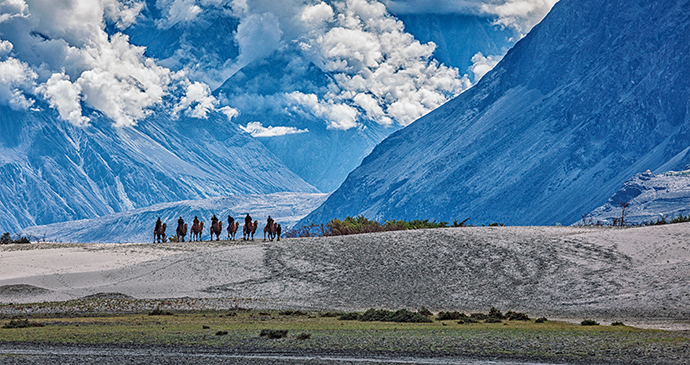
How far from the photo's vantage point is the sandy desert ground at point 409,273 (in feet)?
112

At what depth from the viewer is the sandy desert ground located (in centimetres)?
3412

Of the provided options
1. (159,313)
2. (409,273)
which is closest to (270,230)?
(409,273)

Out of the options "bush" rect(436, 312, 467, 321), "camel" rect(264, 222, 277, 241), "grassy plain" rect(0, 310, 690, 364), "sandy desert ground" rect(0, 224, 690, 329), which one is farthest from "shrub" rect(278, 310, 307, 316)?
"camel" rect(264, 222, 277, 241)

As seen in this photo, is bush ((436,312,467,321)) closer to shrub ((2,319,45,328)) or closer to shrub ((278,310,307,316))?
shrub ((278,310,307,316))

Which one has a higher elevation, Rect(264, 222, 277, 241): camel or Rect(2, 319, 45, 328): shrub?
Rect(264, 222, 277, 241): camel

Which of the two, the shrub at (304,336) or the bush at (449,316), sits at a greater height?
the bush at (449,316)

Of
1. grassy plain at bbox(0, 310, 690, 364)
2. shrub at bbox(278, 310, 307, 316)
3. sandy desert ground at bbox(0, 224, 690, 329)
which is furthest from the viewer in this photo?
sandy desert ground at bbox(0, 224, 690, 329)

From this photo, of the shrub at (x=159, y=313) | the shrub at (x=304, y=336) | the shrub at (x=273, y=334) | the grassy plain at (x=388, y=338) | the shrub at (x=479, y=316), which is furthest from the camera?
the shrub at (x=159, y=313)

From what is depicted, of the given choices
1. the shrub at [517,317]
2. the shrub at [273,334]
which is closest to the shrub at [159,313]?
the shrub at [273,334]

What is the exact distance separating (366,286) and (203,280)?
9.49 m

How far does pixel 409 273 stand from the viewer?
40719mm

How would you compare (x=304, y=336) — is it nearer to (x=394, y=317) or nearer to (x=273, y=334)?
(x=273, y=334)

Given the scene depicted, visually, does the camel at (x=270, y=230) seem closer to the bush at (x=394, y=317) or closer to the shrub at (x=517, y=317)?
the bush at (x=394, y=317)

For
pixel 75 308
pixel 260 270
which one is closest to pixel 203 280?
pixel 260 270
